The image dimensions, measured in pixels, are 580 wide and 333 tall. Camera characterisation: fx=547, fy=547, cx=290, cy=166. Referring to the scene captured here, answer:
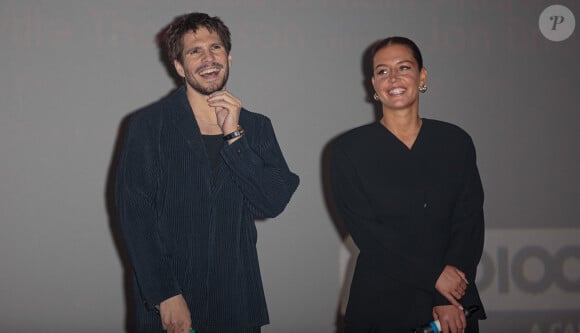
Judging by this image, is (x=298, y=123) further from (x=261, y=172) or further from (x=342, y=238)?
(x=261, y=172)

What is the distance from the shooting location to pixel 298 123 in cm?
301

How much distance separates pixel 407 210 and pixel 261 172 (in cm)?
51

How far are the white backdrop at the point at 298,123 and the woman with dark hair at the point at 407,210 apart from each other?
109 centimetres

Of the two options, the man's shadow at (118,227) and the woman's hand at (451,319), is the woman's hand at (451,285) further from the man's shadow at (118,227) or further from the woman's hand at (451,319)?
the man's shadow at (118,227)

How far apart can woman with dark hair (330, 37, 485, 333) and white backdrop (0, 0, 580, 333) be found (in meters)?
1.09

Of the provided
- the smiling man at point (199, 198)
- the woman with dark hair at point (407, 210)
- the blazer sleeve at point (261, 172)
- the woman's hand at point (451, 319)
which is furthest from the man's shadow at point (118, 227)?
the woman's hand at point (451, 319)

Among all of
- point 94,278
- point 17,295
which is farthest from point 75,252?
point 17,295

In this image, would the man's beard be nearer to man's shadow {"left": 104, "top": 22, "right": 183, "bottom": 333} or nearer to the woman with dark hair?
the woman with dark hair

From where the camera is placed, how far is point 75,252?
9.32 ft

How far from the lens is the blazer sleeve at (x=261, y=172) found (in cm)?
173

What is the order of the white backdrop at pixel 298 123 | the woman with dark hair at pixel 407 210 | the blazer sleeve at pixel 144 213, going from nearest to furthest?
the blazer sleeve at pixel 144 213, the woman with dark hair at pixel 407 210, the white backdrop at pixel 298 123

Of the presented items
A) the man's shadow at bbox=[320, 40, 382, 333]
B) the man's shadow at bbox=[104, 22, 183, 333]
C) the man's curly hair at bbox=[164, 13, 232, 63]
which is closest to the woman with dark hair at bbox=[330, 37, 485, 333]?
the man's curly hair at bbox=[164, 13, 232, 63]

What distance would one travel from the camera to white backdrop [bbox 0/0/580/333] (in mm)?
2826

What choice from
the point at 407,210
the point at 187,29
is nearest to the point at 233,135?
the point at 187,29
